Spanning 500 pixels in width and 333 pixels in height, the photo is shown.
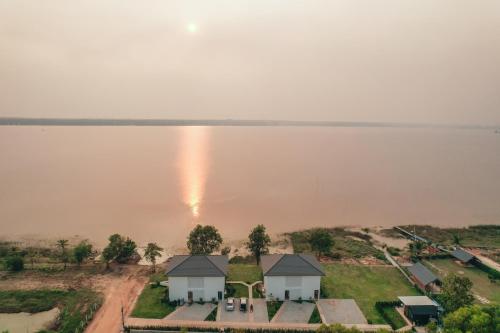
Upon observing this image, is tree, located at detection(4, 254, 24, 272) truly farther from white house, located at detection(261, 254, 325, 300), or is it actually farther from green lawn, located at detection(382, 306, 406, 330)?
green lawn, located at detection(382, 306, 406, 330)

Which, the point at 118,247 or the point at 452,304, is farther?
the point at 118,247

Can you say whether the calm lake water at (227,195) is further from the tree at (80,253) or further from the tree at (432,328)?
the tree at (432,328)

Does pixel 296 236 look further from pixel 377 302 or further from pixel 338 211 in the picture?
pixel 377 302

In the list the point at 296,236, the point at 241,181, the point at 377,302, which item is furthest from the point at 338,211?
the point at 377,302

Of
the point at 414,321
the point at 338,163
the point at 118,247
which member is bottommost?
the point at 414,321

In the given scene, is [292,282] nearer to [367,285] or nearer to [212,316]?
[212,316]

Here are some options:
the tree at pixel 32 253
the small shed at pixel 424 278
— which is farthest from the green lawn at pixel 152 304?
the small shed at pixel 424 278

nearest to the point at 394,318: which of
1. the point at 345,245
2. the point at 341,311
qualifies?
the point at 341,311
